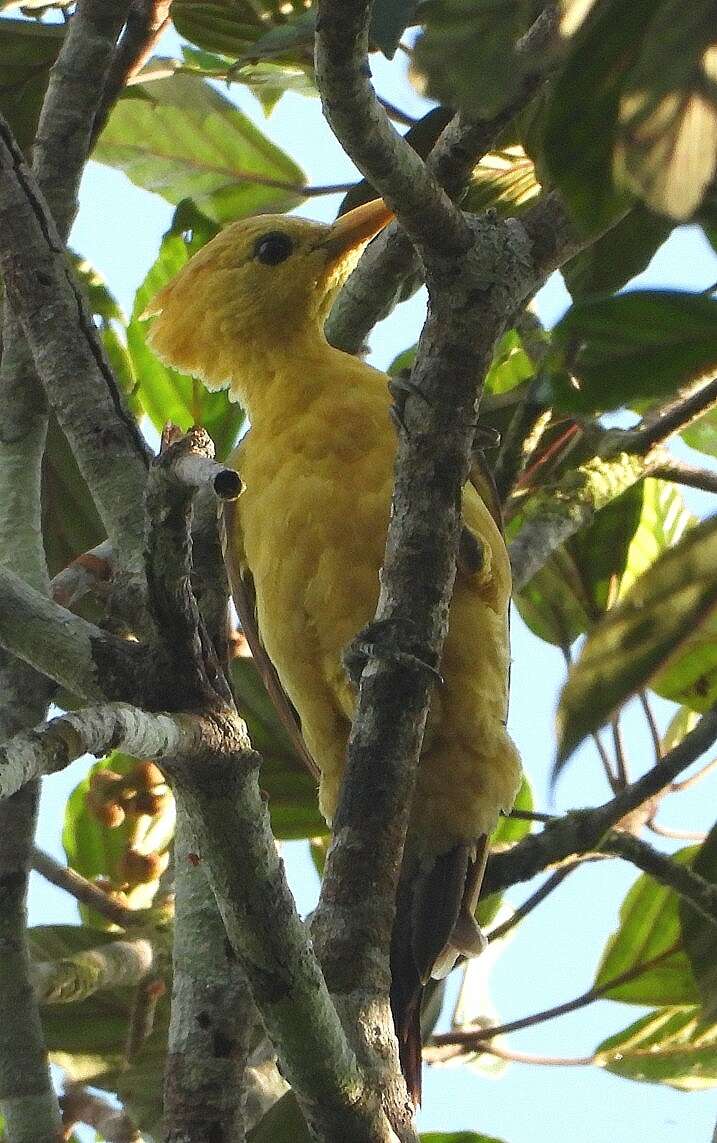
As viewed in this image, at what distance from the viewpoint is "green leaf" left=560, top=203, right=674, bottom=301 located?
137 centimetres

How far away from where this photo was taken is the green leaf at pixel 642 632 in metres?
0.77

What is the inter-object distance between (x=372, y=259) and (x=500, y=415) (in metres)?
0.51

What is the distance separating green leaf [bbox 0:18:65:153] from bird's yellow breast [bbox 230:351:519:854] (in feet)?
3.81

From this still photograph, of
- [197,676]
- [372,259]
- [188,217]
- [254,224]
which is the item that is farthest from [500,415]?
[197,676]

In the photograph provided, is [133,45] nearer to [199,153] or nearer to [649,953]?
[199,153]

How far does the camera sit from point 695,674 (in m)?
2.20

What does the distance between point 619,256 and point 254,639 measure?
1.89 m

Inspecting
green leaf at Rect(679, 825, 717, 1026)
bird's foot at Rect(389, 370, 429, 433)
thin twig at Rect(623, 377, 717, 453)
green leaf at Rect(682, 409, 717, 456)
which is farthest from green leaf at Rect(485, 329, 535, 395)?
green leaf at Rect(679, 825, 717, 1026)

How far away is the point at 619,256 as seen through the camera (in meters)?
1.53

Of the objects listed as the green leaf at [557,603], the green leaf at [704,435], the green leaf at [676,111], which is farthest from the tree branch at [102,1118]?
the green leaf at [676,111]

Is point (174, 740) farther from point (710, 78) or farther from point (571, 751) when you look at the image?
point (710, 78)

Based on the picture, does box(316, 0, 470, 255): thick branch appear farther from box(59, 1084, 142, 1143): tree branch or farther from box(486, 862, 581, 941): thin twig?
box(59, 1084, 142, 1143): tree branch

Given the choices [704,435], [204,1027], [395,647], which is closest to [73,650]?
[395,647]

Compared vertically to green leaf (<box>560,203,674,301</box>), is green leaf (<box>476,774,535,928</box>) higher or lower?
higher
